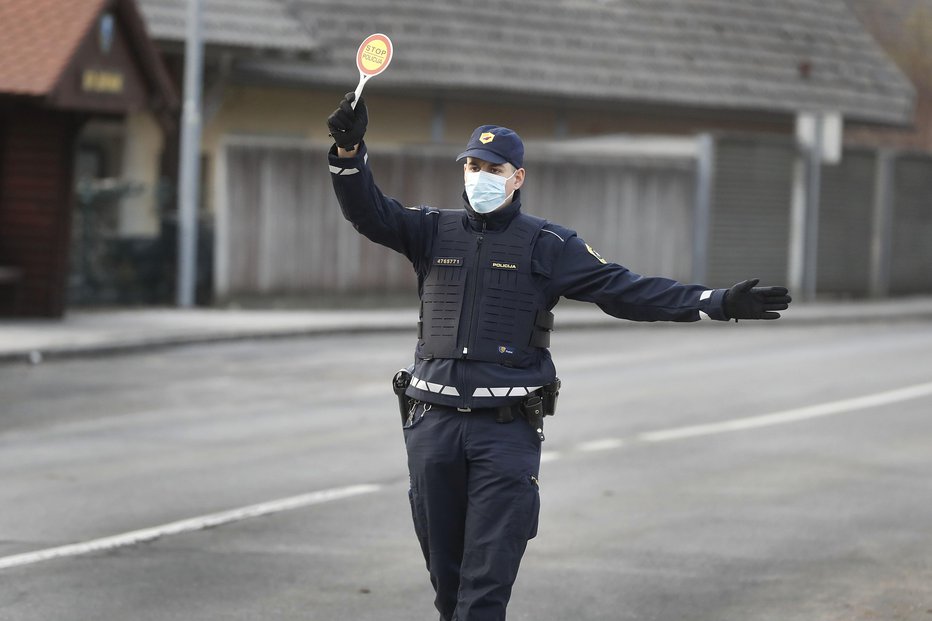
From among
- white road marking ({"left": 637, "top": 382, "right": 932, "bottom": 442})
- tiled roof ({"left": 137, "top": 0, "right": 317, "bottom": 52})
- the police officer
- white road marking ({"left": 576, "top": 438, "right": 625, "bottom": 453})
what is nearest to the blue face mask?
the police officer

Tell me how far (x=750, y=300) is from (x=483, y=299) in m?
0.92

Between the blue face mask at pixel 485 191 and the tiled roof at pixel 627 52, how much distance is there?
63.6ft

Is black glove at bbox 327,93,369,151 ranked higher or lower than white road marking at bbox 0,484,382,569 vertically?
higher

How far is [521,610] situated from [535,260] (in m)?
1.82

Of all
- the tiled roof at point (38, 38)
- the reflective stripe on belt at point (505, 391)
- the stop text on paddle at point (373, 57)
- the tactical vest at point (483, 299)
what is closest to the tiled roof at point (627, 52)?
the tiled roof at point (38, 38)

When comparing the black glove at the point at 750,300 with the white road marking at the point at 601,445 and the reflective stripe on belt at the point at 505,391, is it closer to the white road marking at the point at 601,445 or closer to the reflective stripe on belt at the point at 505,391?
the reflective stripe on belt at the point at 505,391

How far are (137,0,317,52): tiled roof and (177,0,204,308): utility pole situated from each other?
215cm

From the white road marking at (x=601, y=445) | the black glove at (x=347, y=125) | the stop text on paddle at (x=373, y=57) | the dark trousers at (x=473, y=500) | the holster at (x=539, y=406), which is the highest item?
the stop text on paddle at (x=373, y=57)

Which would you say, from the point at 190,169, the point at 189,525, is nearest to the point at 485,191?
the point at 189,525

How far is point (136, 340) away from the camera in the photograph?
1761cm

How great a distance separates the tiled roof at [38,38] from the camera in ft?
58.1

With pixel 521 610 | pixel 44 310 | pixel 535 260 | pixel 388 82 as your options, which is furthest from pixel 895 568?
pixel 388 82

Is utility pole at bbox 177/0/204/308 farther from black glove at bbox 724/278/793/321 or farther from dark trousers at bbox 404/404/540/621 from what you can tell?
black glove at bbox 724/278/793/321

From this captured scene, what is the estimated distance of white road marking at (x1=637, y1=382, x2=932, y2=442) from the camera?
1240cm
